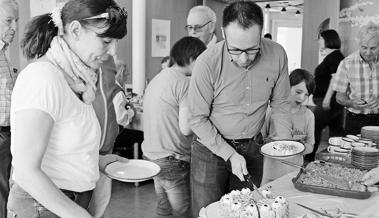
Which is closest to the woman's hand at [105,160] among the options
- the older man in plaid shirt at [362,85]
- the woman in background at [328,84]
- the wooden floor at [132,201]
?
the wooden floor at [132,201]

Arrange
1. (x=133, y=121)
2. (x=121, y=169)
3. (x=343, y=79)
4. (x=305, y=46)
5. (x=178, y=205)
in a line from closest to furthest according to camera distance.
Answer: (x=121, y=169) < (x=178, y=205) < (x=343, y=79) < (x=133, y=121) < (x=305, y=46)

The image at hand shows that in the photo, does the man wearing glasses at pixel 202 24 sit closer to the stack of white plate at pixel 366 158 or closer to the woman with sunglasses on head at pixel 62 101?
the stack of white plate at pixel 366 158

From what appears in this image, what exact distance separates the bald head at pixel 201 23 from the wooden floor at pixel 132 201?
4.26 feet

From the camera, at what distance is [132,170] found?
4.37ft

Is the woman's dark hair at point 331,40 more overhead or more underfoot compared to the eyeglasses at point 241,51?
more overhead

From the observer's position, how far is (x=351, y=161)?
5.88ft

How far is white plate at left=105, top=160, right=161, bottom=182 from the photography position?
1.24m

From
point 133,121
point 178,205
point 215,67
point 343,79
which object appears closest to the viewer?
point 215,67

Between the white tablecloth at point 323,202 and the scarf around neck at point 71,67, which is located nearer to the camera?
the scarf around neck at point 71,67

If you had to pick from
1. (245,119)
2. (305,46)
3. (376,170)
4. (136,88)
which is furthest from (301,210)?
(305,46)

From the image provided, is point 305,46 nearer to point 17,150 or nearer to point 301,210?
point 301,210

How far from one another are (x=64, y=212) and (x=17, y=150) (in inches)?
7.3

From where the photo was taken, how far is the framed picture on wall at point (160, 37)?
4.91m

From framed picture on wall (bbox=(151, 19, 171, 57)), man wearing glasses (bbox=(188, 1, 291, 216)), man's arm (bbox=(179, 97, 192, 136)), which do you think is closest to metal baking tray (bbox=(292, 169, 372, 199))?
man wearing glasses (bbox=(188, 1, 291, 216))
